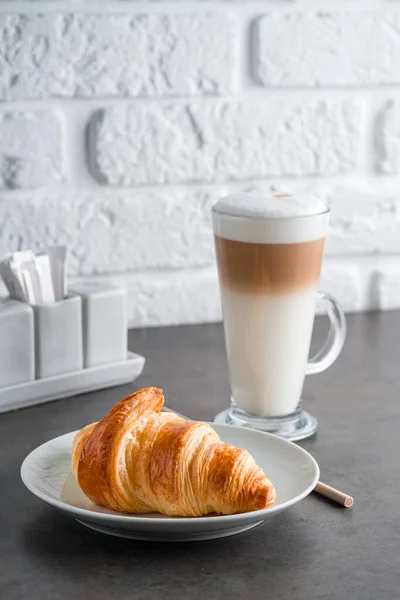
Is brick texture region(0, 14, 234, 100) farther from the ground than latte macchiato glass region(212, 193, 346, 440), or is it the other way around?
brick texture region(0, 14, 234, 100)

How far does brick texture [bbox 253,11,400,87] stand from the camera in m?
1.27

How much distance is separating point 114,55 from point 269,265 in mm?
473

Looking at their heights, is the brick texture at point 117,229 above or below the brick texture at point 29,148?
below

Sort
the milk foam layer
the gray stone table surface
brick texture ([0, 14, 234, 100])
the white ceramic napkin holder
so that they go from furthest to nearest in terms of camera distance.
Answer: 1. brick texture ([0, 14, 234, 100])
2. the white ceramic napkin holder
3. the milk foam layer
4. the gray stone table surface

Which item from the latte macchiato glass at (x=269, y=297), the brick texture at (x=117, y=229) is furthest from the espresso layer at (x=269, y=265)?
the brick texture at (x=117, y=229)

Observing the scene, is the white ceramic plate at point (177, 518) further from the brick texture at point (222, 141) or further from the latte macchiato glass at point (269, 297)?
the brick texture at point (222, 141)

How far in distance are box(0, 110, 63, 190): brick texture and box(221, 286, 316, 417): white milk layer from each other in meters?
0.40

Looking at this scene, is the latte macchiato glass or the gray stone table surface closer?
the gray stone table surface

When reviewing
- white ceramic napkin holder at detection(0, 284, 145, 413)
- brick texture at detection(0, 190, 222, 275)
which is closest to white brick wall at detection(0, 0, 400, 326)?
brick texture at detection(0, 190, 222, 275)

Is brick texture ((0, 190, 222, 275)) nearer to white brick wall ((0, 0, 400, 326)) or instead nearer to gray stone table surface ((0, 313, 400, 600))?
white brick wall ((0, 0, 400, 326))

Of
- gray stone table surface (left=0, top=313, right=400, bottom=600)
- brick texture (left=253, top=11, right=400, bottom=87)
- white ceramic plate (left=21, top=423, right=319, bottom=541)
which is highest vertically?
brick texture (left=253, top=11, right=400, bottom=87)

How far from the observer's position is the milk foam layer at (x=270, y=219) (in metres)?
0.84

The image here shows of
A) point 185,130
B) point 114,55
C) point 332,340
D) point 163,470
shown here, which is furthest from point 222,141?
point 163,470

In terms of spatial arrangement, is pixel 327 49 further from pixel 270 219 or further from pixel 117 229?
pixel 270 219
